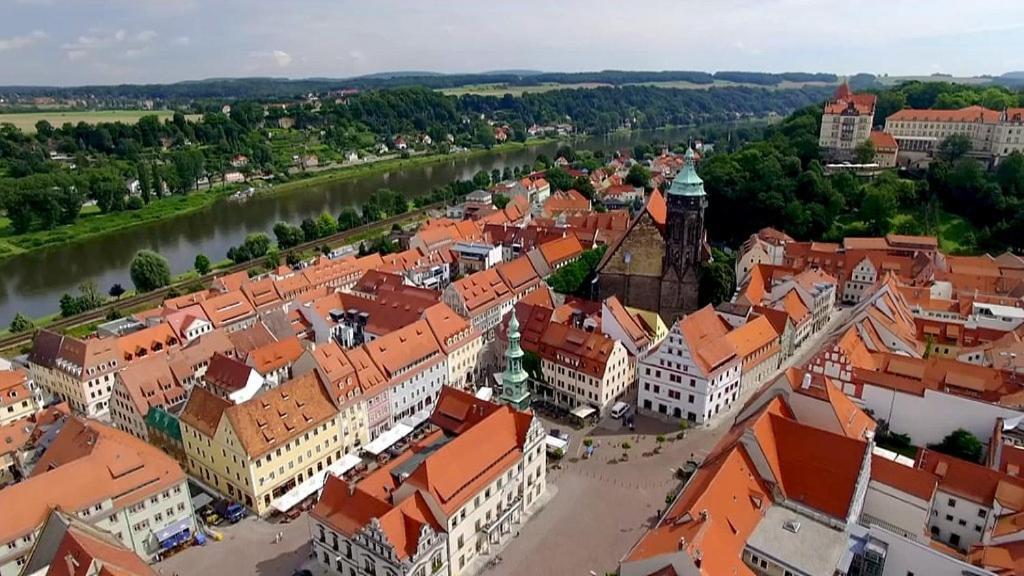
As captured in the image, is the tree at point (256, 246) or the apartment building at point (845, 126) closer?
the tree at point (256, 246)

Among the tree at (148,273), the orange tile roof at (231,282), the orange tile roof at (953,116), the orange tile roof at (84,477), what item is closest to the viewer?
the orange tile roof at (84,477)

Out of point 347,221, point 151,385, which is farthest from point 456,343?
point 347,221

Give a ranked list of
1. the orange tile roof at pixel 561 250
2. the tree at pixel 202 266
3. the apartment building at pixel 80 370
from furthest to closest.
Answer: the tree at pixel 202 266
the orange tile roof at pixel 561 250
the apartment building at pixel 80 370

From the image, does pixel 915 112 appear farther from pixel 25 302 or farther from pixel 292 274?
pixel 25 302

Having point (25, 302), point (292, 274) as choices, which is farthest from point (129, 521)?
point (25, 302)

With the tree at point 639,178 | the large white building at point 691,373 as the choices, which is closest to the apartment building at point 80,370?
the large white building at point 691,373

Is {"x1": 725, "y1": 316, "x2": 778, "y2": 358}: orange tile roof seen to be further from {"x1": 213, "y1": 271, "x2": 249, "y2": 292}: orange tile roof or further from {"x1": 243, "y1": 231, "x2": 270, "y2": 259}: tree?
{"x1": 243, "y1": 231, "x2": 270, "y2": 259}: tree

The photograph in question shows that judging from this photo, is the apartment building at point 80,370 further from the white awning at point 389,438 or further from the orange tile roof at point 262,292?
the white awning at point 389,438
